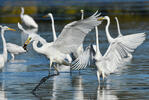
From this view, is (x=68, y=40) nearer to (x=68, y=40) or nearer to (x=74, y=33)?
(x=68, y=40)

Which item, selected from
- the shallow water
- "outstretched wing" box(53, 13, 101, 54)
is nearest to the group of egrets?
"outstretched wing" box(53, 13, 101, 54)

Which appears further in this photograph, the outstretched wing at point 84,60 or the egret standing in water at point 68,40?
the outstretched wing at point 84,60

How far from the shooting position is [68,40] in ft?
45.8

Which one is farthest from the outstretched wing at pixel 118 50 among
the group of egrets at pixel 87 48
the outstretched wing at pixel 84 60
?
the outstretched wing at pixel 84 60

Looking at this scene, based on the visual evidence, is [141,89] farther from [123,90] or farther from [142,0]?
[142,0]

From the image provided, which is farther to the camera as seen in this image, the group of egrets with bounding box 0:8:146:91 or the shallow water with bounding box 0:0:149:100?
the group of egrets with bounding box 0:8:146:91

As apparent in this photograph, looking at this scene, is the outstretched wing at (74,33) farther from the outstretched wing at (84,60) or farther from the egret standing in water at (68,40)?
the outstretched wing at (84,60)

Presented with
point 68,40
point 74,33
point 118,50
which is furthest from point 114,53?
point 68,40

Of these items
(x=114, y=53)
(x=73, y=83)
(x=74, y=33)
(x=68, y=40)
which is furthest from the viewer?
(x=68, y=40)

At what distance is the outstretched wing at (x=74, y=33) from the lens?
12.5 meters

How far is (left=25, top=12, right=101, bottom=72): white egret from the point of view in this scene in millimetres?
12570

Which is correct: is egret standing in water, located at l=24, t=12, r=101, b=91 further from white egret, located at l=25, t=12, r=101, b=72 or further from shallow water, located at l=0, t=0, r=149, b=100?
shallow water, located at l=0, t=0, r=149, b=100

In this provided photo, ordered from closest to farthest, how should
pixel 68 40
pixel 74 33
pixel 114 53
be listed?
pixel 114 53
pixel 74 33
pixel 68 40

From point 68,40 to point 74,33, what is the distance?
2.11ft
